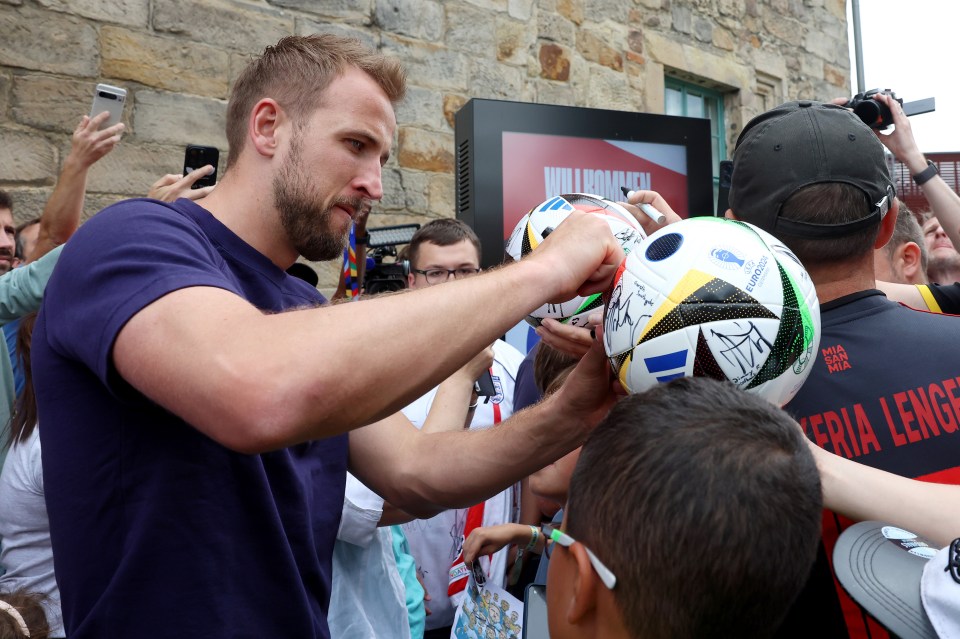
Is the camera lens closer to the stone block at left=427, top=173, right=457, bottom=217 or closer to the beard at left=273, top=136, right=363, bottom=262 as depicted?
the beard at left=273, top=136, right=363, bottom=262

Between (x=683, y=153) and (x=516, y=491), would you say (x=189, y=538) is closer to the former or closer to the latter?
(x=516, y=491)

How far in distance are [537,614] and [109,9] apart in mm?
4460

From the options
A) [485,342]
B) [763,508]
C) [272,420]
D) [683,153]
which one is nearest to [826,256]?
[763,508]

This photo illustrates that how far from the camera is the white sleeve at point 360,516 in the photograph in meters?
2.44

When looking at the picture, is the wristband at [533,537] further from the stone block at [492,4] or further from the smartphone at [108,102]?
the stone block at [492,4]

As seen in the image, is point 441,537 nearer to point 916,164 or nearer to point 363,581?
point 363,581

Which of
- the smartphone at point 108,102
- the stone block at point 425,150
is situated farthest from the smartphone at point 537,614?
the stone block at point 425,150

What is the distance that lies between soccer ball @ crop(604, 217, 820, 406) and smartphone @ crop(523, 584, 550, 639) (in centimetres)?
76

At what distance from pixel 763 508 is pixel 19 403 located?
2.63m

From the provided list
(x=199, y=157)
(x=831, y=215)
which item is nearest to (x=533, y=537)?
(x=831, y=215)

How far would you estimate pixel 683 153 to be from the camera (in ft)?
16.8

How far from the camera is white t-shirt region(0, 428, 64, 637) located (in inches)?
102

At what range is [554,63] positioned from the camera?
6.88 m

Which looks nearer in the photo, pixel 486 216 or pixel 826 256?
pixel 826 256
